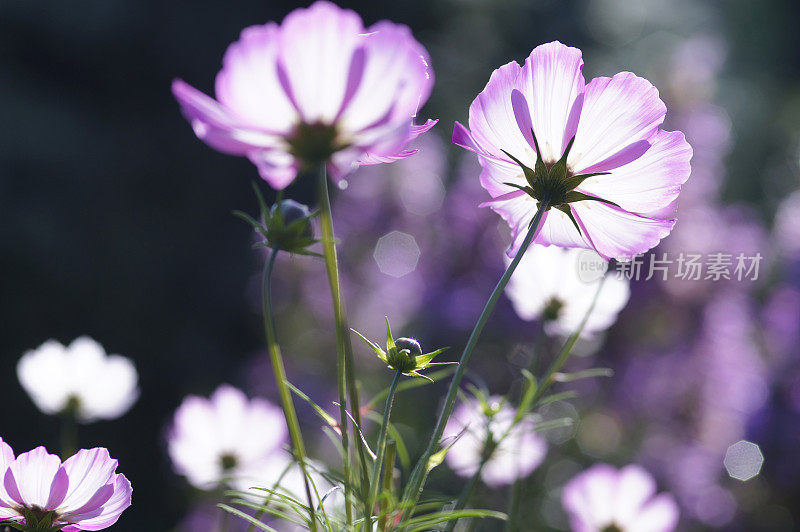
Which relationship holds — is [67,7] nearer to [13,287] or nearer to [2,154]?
[2,154]

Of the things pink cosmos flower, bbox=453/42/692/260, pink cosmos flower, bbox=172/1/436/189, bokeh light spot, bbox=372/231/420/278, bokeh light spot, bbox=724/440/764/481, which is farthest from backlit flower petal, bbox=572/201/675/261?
bokeh light spot, bbox=372/231/420/278

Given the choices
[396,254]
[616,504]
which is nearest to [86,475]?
[616,504]

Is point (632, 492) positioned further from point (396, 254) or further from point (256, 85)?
point (396, 254)

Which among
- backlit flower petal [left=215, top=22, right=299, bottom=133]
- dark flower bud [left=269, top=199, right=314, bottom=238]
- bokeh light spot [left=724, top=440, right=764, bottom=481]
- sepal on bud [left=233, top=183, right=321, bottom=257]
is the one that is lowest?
sepal on bud [left=233, top=183, right=321, bottom=257]

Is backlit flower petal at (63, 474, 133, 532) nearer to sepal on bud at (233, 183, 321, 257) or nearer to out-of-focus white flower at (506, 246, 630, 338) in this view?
sepal on bud at (233, 183, 321, 257)

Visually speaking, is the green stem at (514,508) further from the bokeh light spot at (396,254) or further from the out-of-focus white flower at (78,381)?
the bokeh light spot at (396,254)

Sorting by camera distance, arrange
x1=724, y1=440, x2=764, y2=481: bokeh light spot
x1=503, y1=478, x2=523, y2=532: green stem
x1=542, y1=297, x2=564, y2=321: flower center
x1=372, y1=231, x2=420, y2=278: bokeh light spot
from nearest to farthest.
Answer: x1=503, y1=478, x2=523, y2=532: green stem → x1=542, y1=297, x2=564, y2=321: flower center → x1=724, y1=440, x2=764, y2=481: bokeh light spot → x1=372, y1=231, x2=420, y2=278: bokeh light spot

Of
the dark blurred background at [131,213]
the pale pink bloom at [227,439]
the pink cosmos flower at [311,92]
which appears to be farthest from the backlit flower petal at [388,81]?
the dark blurred background at [131,213]
